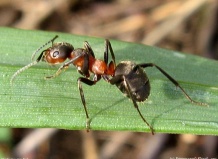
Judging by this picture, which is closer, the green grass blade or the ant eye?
the green grass blade

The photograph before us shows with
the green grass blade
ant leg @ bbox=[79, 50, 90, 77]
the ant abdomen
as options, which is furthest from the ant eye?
the ant abdomen

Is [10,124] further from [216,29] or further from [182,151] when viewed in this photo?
[216,29]

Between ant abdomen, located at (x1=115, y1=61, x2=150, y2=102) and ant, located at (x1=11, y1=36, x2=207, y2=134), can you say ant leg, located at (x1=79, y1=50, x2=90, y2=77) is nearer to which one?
ant, located at (x1=11, y1=36, x2=207, y2=134)

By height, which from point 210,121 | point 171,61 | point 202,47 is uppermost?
point 202,47

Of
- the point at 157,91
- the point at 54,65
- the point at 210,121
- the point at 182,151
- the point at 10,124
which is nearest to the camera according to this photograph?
the point at 10,124

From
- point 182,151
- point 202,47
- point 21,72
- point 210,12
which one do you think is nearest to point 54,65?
point 21,72

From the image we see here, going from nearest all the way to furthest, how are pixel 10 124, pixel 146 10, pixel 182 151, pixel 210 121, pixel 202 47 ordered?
pixel 10 124
pixel 210 121
pixel 182 151
pixel 202 47
pixel 146 10
